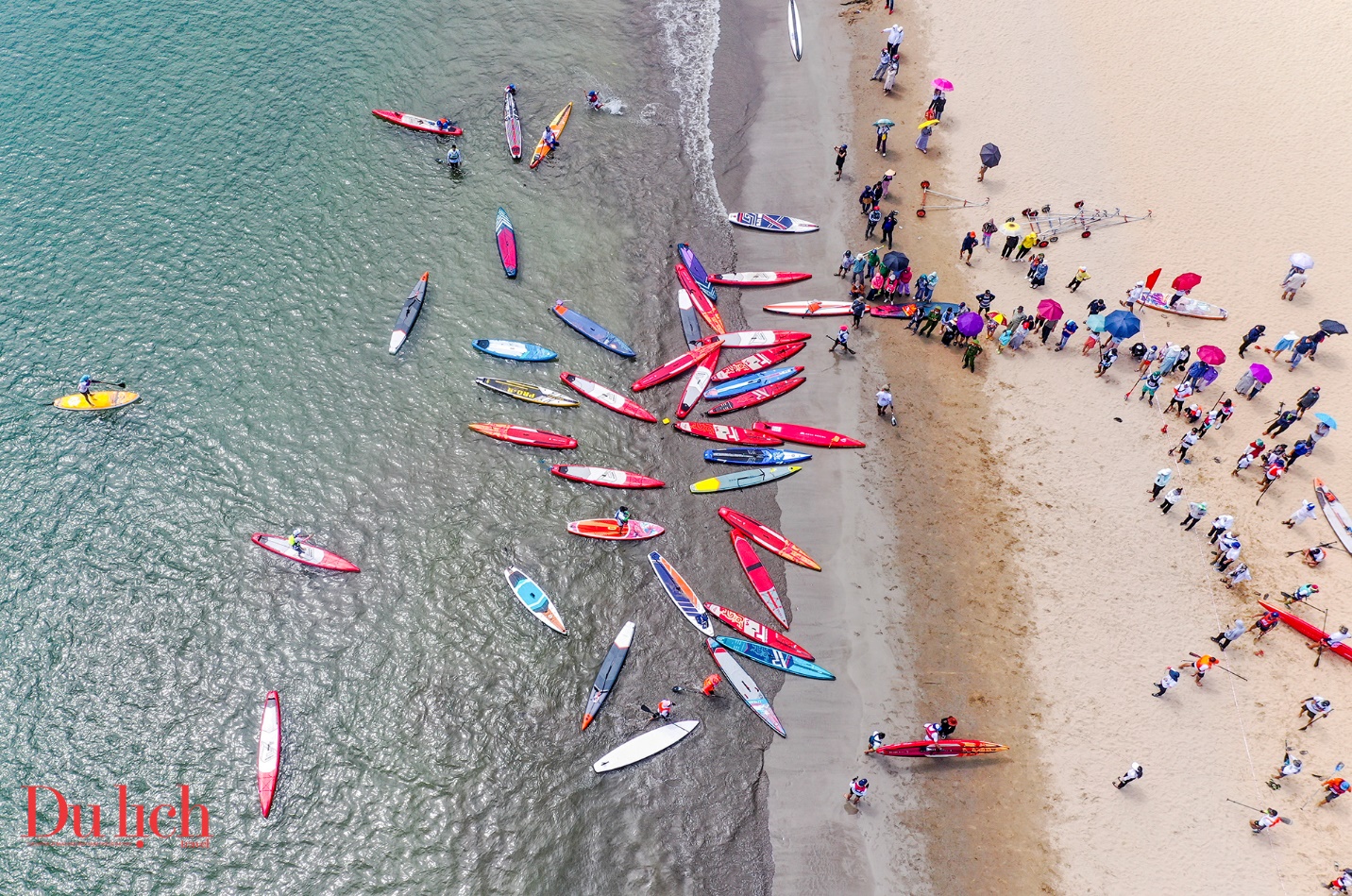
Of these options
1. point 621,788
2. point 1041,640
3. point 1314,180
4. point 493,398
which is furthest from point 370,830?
point 1314,180

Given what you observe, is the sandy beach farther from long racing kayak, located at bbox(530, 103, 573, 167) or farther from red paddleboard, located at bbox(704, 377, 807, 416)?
long racing kayak, located at bbox(530, 103, 573, 167)

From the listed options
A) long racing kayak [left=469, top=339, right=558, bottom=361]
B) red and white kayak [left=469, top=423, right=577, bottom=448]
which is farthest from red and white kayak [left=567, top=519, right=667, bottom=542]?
long racing kayak [left=469, top=339, right=558, bottom=361]

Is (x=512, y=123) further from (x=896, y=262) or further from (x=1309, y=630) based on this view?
(x=1309, y=630)

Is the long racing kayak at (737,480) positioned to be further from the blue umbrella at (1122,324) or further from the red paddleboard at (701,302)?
the blue umbrella at (1122,324)

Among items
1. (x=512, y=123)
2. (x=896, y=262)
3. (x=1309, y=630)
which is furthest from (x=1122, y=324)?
(x=512, y=123)

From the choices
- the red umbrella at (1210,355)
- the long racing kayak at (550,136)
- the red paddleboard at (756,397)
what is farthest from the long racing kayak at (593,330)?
the red umbrella at (1210,355)

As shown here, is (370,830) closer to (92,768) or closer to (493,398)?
(92,768)

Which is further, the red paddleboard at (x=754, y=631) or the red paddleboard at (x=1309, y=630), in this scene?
the red paddleboard at (x=754, y=631)
